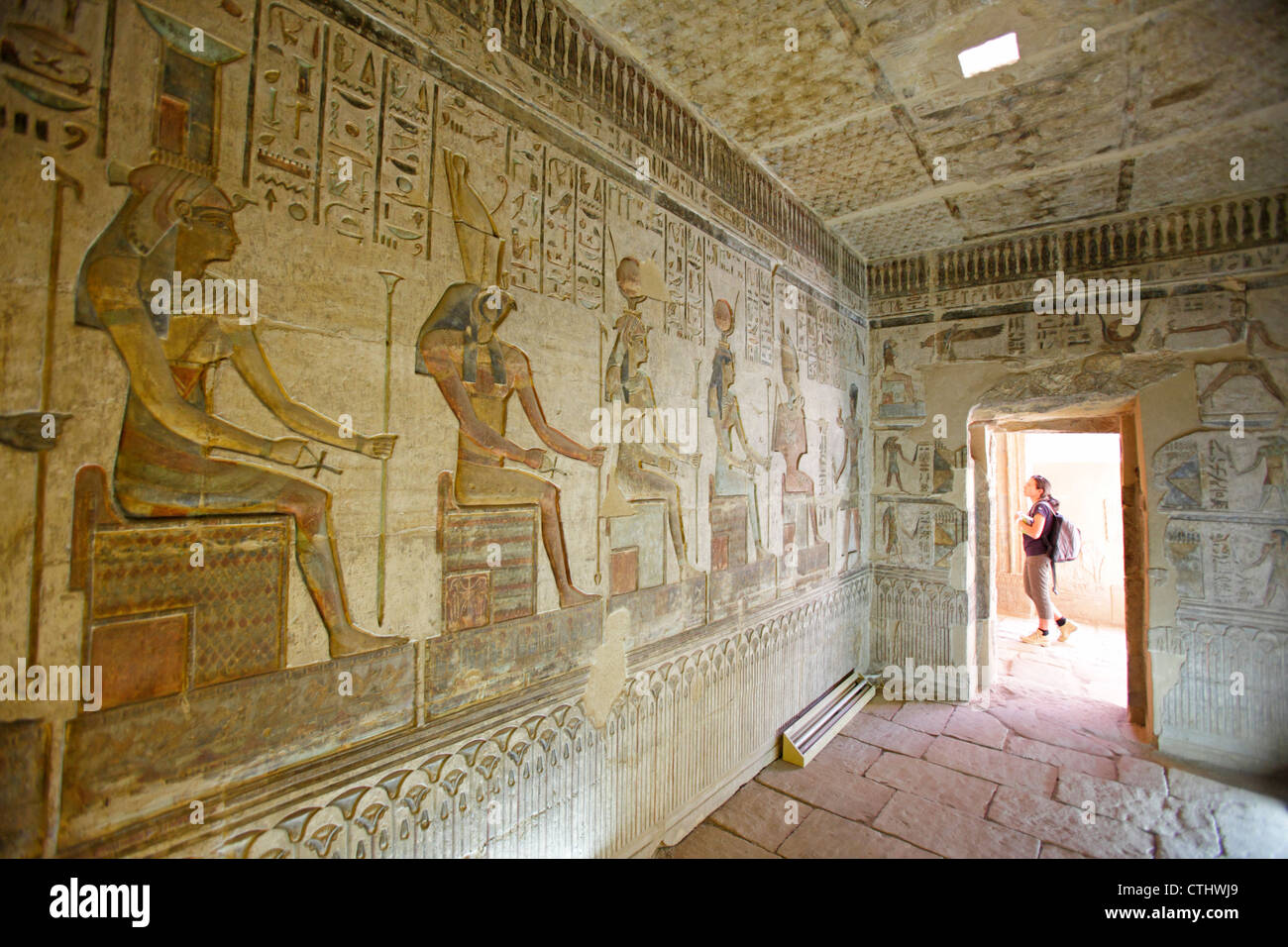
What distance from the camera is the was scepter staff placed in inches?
70.6

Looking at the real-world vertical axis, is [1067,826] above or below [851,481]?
below

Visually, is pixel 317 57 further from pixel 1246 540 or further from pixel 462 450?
pixel 1246 540

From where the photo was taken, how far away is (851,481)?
211 inches

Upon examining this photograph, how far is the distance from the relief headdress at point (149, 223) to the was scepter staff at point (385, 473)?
501 mm

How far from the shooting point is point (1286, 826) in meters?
3.39

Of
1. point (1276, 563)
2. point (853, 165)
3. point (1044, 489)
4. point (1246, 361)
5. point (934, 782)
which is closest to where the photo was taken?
point (934, 782)

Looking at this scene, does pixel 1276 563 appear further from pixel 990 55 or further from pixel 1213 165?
pixel 990 55

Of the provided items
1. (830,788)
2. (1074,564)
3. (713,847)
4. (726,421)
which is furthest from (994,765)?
(1074,564)

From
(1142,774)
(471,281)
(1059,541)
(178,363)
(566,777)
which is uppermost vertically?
(471,281)

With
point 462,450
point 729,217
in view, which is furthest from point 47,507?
point 729,217

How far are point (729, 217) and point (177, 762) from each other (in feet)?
12.1

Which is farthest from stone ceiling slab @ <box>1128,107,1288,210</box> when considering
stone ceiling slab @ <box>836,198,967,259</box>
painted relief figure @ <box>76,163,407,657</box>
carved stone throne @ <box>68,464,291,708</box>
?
carved stone throne @ <box>68,464,291,708</box>

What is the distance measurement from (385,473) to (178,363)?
596 millimetres

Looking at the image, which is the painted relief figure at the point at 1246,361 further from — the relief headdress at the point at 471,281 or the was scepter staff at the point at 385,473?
the was scepter staff at the point at 385,473
